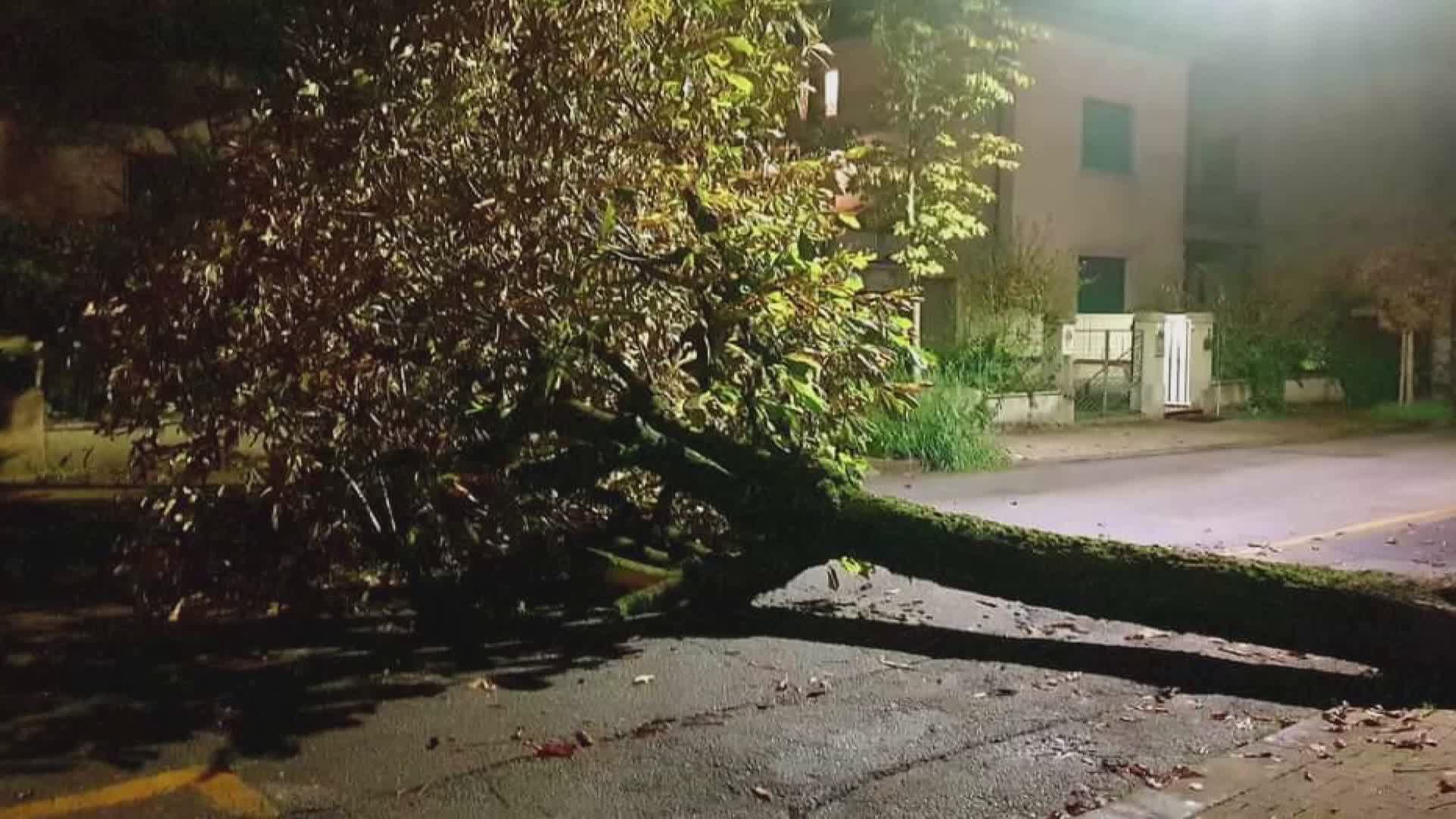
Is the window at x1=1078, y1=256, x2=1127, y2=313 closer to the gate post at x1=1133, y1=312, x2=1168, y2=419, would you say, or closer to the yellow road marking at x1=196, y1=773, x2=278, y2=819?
the gate post at x1=1133, y1=312, x2=1168, y2=419

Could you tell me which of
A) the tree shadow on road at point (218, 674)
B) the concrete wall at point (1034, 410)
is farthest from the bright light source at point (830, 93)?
the tree shadow on road at point (218, 674)

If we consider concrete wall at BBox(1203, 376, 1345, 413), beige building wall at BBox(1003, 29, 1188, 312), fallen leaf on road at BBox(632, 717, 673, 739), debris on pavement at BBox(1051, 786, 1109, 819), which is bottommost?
debris on pavement at BBox(1051, 786, 1109, 819)

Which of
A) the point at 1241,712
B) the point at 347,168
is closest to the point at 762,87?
the point at 347,168

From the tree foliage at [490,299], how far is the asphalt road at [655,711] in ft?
2.15

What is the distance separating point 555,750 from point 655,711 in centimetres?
63

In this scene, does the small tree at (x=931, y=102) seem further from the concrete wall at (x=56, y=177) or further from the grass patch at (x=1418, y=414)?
the concrete wall at (x=56, y=177)

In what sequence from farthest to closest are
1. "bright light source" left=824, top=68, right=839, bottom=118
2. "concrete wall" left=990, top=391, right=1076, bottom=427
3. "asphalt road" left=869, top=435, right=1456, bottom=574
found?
1. "concrete wall" left=990, top=391, right=1076, bottom=427
2. "bright light source" left=824, top=68, right=839, bottom=118
3. "asphalt road" left=869, top=435, right=1456, bottom=574

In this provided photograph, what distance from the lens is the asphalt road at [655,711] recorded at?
4691 millimetres

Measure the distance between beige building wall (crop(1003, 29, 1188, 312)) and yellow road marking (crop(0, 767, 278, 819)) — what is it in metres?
17.0

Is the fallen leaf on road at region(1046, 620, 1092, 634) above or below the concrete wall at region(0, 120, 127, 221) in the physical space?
below

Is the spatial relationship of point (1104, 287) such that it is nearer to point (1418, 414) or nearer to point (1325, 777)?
point (1418, 414)

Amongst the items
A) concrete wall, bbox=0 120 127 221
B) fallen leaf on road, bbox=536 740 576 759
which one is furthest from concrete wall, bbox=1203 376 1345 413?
fallen leaf on road, bbox=536 740 576 759

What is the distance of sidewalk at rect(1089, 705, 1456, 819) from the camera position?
449 centimetres

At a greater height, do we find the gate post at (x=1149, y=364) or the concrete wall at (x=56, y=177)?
the concrete wall at (x=56, y=177)
